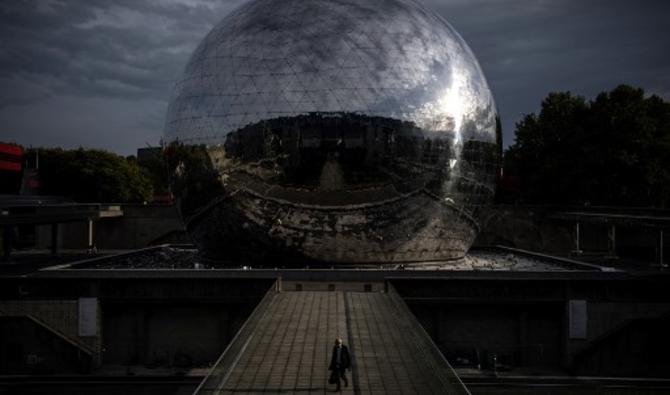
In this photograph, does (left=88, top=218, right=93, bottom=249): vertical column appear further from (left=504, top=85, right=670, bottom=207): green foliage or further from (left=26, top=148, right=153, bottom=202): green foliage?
(left=504, top=85, right=670, bottom=207): green foliage

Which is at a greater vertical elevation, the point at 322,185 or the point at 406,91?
the point at 406,91

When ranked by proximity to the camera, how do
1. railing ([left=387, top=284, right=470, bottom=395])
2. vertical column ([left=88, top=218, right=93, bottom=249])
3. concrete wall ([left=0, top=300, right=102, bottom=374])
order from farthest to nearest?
vertical column ([left=88, top=218, right=93, bottom=249]) → concrete wall ([left=0, top=300, right=102, bottom=374]) → railing ([left=387, top=284, right=470, bottom=395])

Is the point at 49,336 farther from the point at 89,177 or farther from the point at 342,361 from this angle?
the point at 89,177

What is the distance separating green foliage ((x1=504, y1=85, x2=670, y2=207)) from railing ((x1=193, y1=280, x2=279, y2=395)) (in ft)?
95.6

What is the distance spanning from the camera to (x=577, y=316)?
17.2m

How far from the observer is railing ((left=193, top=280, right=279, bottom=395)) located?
923cm

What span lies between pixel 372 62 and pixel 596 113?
960 inches

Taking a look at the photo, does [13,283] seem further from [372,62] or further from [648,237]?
[648,237]

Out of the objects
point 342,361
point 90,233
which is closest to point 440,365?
point 342,361

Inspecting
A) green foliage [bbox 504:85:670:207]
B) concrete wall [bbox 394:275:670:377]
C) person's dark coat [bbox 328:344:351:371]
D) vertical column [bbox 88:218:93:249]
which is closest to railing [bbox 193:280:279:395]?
person's dark coat [bbox 328:344:351:371]

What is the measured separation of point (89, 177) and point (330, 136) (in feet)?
160

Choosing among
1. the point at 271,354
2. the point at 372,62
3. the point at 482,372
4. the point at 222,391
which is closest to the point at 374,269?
the point at 482,372

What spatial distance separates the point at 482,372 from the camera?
53.4 feet

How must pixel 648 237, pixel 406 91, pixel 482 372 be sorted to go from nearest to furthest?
1. pixel 482 372
2. pixel 406 91
3. pixel 648 237
